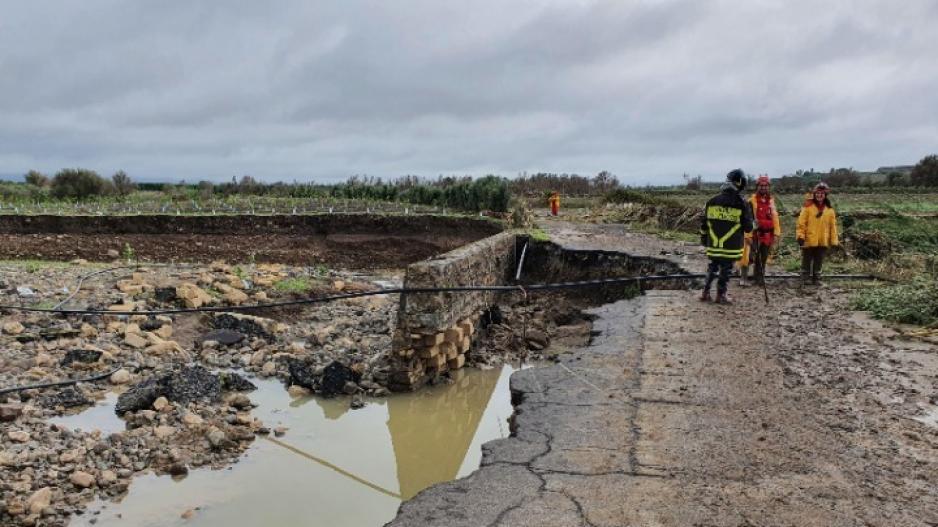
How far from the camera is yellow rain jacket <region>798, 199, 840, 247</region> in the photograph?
934 cm

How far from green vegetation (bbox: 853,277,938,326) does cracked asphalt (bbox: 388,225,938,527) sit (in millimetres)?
460

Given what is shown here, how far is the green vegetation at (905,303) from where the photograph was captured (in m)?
7.58

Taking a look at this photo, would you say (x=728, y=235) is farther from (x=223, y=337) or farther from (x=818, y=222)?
(x=223, y=337)

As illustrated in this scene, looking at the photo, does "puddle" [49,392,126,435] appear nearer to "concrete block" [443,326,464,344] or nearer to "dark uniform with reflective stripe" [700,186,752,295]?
"concrete block" [443,326,464,344]

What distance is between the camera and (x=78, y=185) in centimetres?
3028

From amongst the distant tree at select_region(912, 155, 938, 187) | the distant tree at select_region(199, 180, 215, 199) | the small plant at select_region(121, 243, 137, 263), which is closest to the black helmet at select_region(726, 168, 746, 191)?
the small plant at select_region(121, 243, 137, 263)

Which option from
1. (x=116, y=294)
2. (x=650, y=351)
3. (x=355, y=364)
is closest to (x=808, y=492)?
(x=650, y=351)

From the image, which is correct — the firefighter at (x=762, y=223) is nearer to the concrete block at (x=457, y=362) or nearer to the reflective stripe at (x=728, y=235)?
the reflective stripe at (x=728, y=235)

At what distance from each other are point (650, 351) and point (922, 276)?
17.8ft

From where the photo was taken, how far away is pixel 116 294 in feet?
33.2

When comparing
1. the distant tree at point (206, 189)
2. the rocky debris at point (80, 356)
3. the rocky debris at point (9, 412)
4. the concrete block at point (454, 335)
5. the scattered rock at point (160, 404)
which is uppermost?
the distant tree at point (206, 189)

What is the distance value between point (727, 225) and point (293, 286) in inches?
289

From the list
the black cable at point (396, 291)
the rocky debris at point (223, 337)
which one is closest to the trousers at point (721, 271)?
the black cable at point (396, 291)

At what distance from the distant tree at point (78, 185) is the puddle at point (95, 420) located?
2698cm
